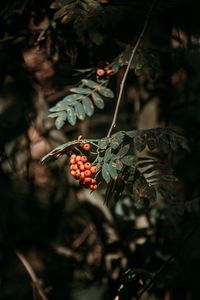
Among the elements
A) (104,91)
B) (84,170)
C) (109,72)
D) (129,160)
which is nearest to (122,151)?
(129,160)

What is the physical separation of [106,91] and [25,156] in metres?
Result: 1.11

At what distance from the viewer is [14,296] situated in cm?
377

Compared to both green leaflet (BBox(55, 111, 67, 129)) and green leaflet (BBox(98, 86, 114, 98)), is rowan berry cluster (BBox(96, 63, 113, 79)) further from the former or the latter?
green leaflet (BBox(55, 111, 67, 129))

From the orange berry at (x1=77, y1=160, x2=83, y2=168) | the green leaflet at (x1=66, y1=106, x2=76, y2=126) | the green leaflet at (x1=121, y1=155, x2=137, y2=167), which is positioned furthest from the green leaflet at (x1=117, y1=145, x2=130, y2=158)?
the green leaflet at (x1=66, y1=106, x2=76, y2=126)

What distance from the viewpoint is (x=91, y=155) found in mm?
2910

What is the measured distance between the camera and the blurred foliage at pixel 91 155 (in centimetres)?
254

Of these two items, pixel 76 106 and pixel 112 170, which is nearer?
pixel 112 170

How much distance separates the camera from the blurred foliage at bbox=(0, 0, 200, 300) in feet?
8.33

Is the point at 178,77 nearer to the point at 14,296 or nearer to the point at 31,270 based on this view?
the point at 31,270

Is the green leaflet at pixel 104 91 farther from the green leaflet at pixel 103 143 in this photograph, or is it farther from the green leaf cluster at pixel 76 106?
the green leaflet at pixel 103 143

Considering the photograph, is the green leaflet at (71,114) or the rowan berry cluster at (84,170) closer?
the rowan berry cluster at (84,170)

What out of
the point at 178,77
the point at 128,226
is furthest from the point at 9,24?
the point at 128,226

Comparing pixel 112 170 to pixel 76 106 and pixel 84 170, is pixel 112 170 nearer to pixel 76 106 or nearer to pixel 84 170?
pixel 84 170

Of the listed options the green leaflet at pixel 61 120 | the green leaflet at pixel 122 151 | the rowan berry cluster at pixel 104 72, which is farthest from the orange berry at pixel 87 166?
the rowan berry cluster at pixel 104 72
